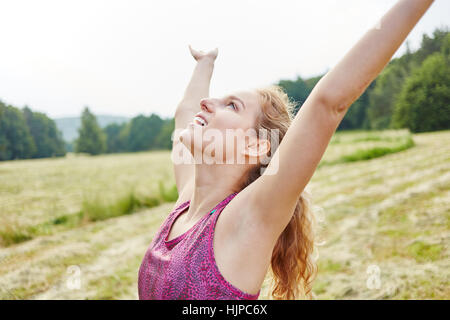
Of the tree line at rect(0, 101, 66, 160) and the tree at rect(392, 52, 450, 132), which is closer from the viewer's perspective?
the tree at rect(392, 52, 450, 132)

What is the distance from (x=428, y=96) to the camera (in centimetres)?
299

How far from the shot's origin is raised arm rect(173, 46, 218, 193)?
65.8 inches

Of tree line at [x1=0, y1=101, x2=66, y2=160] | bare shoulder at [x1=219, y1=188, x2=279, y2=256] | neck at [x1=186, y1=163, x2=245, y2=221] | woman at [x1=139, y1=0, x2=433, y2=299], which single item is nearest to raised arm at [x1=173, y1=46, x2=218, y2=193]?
woman at [x1=139, y1=0, x2=433, y2=299]

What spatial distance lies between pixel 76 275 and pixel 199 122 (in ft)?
7.51

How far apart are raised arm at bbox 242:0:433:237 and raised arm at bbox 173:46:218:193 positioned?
0.76 metres

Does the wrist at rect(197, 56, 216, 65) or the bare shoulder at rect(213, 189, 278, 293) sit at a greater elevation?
the wrist at rect(197, 56, 216, 65)

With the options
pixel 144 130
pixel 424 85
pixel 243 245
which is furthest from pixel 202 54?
pixel 144 130

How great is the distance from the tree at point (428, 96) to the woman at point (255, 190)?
2258 mm

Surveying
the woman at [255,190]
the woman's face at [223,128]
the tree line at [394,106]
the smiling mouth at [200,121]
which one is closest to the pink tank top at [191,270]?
the woman at [255,190]

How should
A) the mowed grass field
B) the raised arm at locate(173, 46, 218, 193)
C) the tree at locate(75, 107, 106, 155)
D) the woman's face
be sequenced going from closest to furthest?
the woman's face, the raised arm at locate(173, 46, 218, 193), the mowed grass field, the tree at locate(75, 107, 106, 155)

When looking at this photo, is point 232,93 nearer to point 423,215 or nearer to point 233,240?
point 233,240

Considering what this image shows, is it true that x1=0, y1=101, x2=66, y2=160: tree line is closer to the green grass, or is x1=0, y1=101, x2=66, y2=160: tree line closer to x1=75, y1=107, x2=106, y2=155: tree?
the green grass

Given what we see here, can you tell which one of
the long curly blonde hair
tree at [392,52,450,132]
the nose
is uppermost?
tree at [392,52,450,132]

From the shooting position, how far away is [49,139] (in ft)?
11.4
